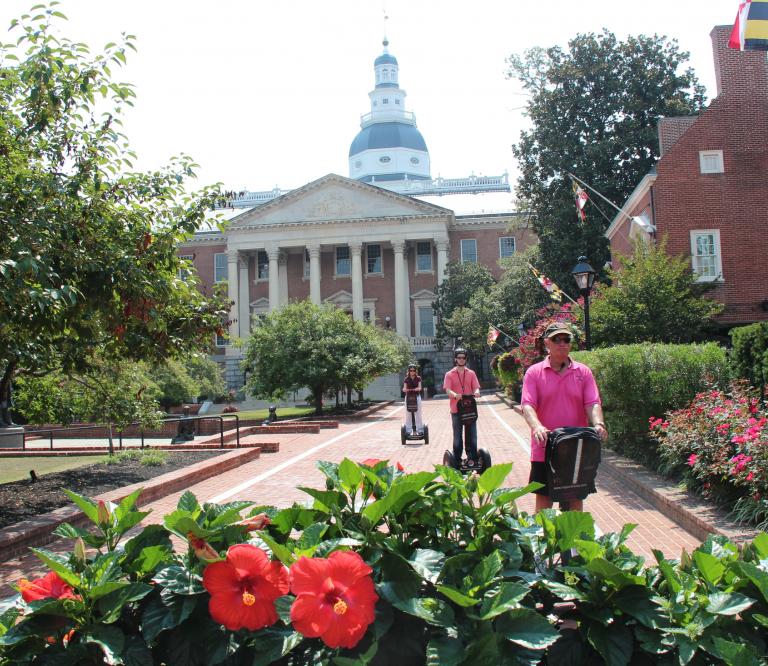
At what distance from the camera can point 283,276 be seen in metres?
69.1

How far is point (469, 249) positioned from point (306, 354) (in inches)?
1456

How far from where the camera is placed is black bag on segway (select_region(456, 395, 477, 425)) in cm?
1139

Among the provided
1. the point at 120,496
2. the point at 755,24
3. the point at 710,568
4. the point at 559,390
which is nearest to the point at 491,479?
the point at 710,568

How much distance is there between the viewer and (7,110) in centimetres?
898

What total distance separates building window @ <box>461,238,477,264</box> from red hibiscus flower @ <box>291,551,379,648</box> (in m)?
65.7

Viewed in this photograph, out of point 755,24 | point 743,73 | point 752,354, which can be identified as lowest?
point 752,354

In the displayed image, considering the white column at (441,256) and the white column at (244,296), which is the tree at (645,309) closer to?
the white column at (441,256)

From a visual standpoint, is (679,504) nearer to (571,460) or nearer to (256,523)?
(571,460)

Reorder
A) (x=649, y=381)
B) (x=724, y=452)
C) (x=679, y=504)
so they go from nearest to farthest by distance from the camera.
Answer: (x=724, y=452)
(x=679, y=504)
(x=649, y=381)

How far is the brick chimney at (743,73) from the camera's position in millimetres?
25875

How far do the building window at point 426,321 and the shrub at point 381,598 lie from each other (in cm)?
6345

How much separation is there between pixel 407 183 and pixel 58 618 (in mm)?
93010

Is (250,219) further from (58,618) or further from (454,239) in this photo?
(58,618)

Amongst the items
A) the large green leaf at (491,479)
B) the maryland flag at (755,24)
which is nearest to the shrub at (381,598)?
the large green leaf at (491,479)
